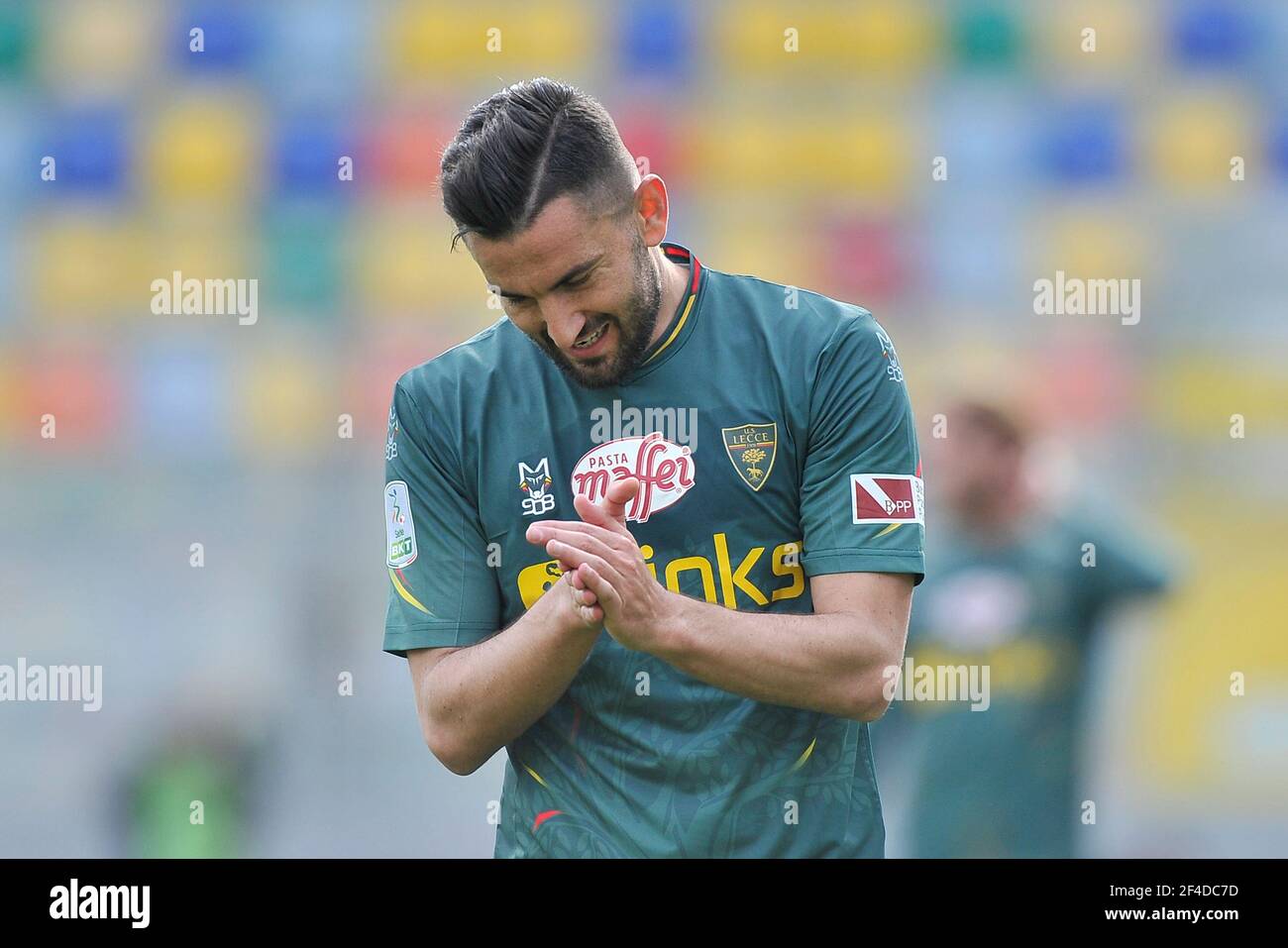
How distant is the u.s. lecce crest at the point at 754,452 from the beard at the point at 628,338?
20cm

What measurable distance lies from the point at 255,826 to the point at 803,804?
15.2 ft

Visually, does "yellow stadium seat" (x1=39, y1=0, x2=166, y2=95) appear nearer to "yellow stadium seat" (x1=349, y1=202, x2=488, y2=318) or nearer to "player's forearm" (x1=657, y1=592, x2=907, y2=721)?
"yellow stadium seat" (x1=349, y1=202, x2=488, y2=318)

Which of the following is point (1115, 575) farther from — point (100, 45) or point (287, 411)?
point (100, 45)

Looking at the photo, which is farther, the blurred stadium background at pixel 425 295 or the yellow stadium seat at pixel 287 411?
the yellow stadium seat at pixel 287 411

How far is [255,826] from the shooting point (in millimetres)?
6301

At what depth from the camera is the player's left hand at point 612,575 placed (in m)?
1.98

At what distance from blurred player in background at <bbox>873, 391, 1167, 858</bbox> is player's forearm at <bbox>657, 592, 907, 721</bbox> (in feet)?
7.22

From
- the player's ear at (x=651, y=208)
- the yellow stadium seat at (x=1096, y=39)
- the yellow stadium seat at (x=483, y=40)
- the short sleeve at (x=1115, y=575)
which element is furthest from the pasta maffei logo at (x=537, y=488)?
the yellow stadium seat at (x=1096, y=39)

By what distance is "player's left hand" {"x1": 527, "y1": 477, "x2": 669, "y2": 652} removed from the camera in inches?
78.0

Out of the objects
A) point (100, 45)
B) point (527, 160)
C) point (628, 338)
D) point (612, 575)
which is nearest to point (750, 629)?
point (612, 575)

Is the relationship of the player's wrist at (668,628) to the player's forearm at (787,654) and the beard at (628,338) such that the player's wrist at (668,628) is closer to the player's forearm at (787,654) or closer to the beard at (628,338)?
the player's forearm at (787,654)

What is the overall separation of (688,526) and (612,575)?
0.88ft

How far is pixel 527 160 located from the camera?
2.16m

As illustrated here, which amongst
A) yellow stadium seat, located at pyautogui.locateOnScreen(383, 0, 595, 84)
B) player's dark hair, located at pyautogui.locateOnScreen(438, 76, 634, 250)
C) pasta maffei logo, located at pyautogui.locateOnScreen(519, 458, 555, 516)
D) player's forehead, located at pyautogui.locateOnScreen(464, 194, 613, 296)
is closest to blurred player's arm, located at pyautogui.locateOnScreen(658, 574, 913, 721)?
pasta maffei logo, located at pyautogui.locateOnScreen(519, 458, 555, 516)
